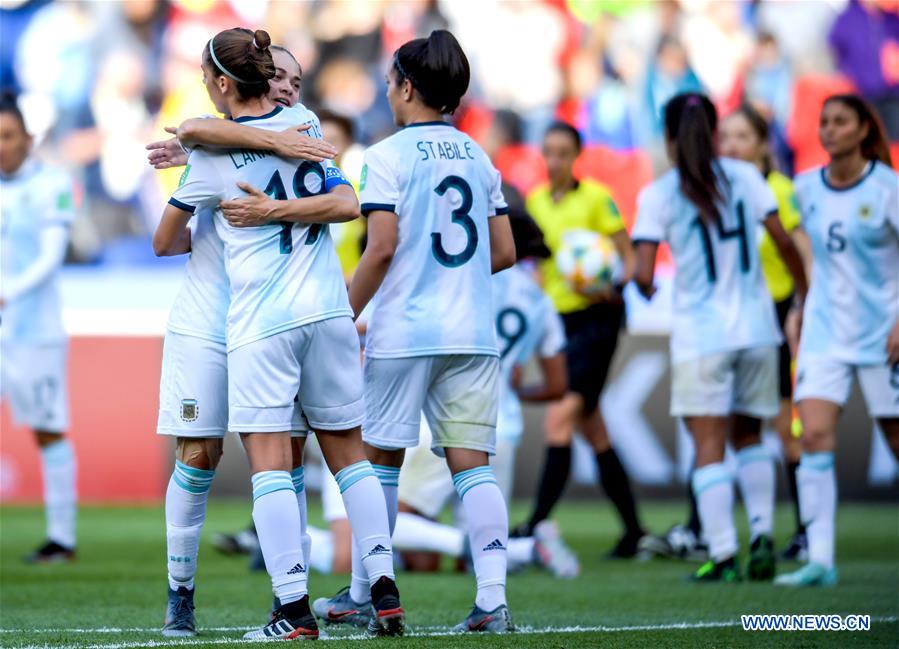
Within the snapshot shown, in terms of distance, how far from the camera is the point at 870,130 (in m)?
6.98

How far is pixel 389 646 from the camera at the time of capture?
4480 mm

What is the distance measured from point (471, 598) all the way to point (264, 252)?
2.42m

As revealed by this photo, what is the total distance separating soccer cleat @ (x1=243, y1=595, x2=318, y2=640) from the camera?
14.9 ft

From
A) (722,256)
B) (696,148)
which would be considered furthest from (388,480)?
(696,148)

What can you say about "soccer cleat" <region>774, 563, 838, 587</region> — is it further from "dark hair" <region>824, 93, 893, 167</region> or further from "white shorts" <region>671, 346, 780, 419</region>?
"dark hair" <region>824, 93, 893, 167</region>

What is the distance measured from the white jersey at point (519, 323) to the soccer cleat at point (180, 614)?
296 centimetres

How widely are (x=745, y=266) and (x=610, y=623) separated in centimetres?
231

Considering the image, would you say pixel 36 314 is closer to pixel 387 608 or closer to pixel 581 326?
pixel 581 326

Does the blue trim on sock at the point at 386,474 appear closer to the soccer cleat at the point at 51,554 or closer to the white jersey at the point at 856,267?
the white jersey at the point at 856,267

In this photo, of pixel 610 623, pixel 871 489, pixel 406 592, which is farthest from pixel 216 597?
pixel 871 489

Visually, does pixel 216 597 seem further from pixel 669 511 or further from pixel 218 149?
pixel 669 511

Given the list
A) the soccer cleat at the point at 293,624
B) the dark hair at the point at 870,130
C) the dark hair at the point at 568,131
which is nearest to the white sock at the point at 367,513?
the soccer cleat at the point at 293,624

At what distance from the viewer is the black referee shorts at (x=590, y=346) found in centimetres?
900

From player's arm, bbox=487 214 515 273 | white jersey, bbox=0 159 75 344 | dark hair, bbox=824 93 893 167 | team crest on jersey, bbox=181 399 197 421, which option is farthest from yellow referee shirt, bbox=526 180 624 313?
team crest on jersey, bbox=181 399 197 421
